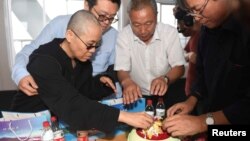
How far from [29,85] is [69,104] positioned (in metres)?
0.33

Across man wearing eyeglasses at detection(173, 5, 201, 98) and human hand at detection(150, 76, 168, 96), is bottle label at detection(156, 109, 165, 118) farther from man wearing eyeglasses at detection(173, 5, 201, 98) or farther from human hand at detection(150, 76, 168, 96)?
man wearing eyeglasses at detection(173, 5, 201, 98)

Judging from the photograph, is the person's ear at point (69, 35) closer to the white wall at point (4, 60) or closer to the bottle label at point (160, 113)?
the bottle label at point (160, 113)

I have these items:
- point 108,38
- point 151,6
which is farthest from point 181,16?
point 108,38

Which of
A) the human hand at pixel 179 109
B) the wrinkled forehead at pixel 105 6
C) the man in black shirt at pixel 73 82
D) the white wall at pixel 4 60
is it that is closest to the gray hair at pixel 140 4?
the wrinkled forehead at pixel 105 6

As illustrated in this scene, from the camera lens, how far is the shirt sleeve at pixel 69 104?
4.08 feet

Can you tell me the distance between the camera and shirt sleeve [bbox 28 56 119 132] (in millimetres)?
1244

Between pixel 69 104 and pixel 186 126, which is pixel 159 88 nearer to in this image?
pixel 186 126

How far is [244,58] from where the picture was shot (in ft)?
4.00

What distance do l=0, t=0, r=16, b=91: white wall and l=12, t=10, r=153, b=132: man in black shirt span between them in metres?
2.24

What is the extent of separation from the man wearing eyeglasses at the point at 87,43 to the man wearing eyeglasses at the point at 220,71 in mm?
549

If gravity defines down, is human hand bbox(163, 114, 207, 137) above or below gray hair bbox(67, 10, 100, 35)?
below

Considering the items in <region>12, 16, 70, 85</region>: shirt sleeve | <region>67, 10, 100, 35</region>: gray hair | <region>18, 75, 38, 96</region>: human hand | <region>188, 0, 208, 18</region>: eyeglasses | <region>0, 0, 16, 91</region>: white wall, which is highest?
<region>188, 0, 208, 18</region>: eyeglasses

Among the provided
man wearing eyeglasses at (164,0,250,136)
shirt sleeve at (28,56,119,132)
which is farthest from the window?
man wearing eyeglasses at (164,0,250,136)

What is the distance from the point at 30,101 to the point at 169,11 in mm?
3003
